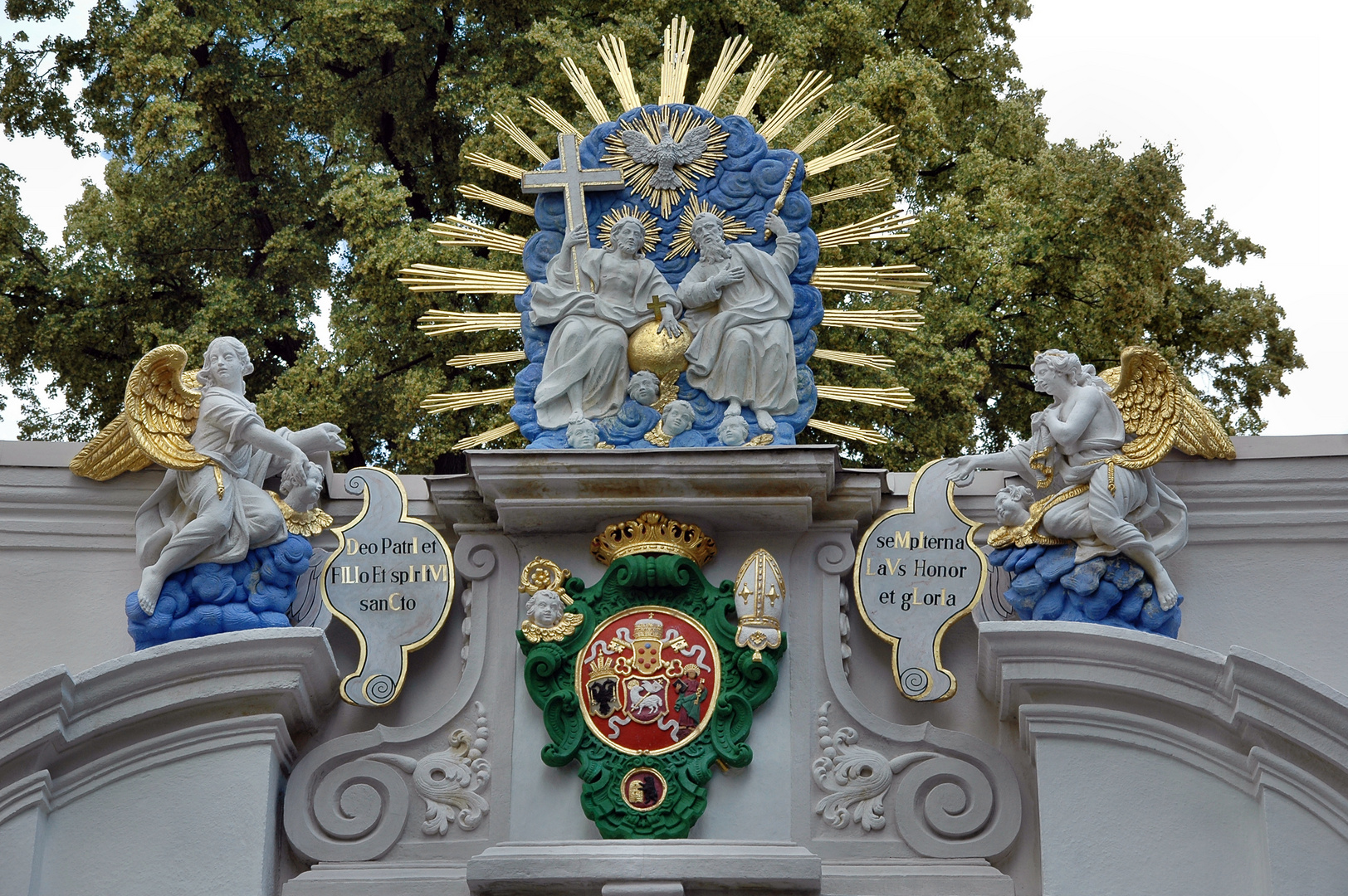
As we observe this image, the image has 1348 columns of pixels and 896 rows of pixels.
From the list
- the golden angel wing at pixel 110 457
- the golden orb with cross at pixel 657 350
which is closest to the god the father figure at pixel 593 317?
the golden orb with cross at pixel 657 350

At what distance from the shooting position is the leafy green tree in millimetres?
12156

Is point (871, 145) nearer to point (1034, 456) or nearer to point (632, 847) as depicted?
point (1034, 456)

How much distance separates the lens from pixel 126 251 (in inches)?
515

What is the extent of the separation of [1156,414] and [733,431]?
180 cm

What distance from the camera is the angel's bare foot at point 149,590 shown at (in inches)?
337

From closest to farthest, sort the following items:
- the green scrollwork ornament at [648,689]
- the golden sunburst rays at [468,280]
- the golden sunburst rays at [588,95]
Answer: the green scrollwork ornament at [648,689] < the golden sunburst rays at [468,280] < the golden sunburst rays at [588,95]

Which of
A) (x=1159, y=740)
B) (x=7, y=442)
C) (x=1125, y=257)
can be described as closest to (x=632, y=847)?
(x=1159, y=740)

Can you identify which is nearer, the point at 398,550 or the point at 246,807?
the point at 246,807

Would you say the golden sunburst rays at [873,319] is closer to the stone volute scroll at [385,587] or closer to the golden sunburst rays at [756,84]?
the golden sunburst rays at [756,84]

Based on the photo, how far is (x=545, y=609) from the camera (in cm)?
875

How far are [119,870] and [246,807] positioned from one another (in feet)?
1.81

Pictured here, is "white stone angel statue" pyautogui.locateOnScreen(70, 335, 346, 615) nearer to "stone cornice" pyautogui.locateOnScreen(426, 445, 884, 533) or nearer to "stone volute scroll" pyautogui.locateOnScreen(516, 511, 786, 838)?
"stone cornice" pyautogui.locateOnScreen(426, 445, 884, 533)

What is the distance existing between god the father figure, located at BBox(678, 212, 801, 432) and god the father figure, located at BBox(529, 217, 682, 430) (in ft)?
0.50

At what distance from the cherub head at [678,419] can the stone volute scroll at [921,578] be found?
0.92m
